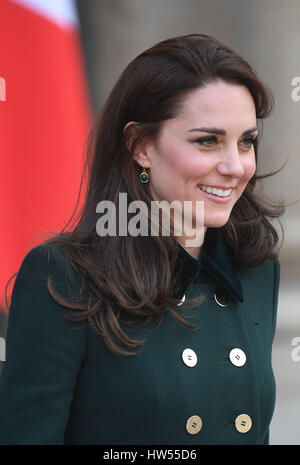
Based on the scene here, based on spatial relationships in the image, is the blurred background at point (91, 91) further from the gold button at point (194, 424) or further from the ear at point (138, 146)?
the gold button at point (194, 424)

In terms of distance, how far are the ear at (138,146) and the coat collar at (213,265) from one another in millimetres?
259

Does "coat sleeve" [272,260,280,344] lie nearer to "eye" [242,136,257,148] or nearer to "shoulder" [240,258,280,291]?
"shoulder" [240,258,280,291]

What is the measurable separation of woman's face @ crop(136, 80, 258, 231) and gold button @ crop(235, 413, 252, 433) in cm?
53

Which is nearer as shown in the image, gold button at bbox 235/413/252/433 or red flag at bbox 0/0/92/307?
gold button at bbox 235/413/252/433

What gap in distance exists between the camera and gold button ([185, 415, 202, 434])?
1.94 metres

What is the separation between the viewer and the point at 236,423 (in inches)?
80.3

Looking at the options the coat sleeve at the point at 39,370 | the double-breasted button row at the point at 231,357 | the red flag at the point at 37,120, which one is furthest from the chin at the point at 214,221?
the red flag at the point at 37,120

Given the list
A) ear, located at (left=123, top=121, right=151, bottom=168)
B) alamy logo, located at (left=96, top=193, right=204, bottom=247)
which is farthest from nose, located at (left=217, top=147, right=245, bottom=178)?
ear, located at (left=123, top=121, right=151, bottom=168)

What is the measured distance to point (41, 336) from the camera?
6.08 ft

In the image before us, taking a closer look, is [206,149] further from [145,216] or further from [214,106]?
[145,216]

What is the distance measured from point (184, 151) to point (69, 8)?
7.48 feet

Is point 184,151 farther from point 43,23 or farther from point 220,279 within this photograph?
point 43,23

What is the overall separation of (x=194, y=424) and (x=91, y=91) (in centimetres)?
261

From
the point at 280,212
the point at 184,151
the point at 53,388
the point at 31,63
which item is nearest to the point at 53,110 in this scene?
the point at 31,63
